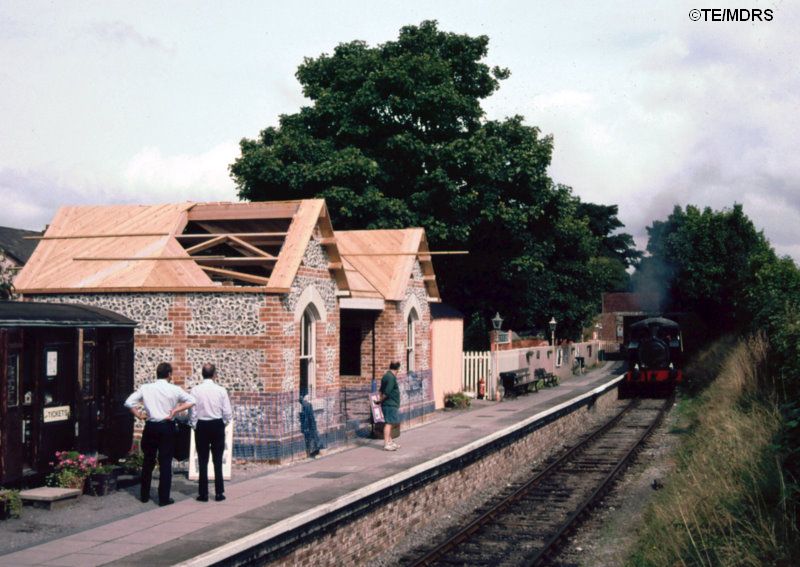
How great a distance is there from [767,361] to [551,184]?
15.0 m

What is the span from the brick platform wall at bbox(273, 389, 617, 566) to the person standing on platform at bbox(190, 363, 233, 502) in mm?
1895

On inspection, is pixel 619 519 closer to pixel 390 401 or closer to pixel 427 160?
pixel 390 401

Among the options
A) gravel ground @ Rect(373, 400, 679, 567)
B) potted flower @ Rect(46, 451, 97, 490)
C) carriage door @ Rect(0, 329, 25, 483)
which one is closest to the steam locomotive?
gravel ground @ Rect(373, 400, 679, 567)

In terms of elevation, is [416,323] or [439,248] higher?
[439,248]

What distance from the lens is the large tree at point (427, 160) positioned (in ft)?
98.0

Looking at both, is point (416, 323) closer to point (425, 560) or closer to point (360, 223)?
point (360, 223)

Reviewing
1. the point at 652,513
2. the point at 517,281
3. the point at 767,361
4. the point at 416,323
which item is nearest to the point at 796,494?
the point at 652,513

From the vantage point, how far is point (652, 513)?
12.8 m

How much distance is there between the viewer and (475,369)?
A: 2998cm

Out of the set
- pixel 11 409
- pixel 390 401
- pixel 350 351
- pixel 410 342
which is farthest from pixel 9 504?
pixel 410 342

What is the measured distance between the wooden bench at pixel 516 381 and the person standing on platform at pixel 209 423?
62.8 ft

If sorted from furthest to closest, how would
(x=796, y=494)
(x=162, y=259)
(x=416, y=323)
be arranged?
(x=416, y=323), (x=162, y=259), (x=796, y=494)

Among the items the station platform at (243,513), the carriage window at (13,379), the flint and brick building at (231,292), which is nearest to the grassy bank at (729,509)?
the station platform at (243,513)

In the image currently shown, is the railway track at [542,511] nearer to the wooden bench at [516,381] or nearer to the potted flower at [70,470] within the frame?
the potted flower at [70,470]
